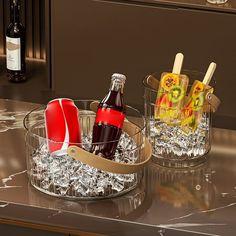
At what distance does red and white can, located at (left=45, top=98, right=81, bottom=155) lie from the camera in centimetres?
188

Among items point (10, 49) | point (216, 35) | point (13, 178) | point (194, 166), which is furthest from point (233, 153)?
point (10, 49)

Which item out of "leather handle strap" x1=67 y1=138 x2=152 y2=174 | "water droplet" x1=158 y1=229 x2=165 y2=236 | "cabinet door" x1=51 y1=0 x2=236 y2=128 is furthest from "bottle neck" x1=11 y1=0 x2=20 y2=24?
"water droplet" x1=158 y1=229 x2=165 y2=236

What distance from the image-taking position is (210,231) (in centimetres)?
175

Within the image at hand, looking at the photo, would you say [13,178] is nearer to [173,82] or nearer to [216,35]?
[173,82]

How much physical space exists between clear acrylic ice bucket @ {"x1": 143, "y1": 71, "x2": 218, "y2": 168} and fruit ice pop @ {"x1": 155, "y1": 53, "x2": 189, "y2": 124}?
0.02 m

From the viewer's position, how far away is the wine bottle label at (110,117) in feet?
6.14

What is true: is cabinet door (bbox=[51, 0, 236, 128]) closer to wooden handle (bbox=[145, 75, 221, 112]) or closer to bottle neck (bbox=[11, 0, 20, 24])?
bottle neck (bbox=[11, 0, 20, 24])

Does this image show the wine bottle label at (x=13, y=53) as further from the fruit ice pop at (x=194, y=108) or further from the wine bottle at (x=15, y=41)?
the fruit ice pop at (x=194, y=108)

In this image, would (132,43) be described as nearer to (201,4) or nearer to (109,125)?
(201,4)

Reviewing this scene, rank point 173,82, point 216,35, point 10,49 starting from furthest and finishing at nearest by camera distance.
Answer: point 10,49, point 216,35, point 173,82

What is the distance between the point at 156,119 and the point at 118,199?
0.86 ft

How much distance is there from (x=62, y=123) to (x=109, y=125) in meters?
0.11

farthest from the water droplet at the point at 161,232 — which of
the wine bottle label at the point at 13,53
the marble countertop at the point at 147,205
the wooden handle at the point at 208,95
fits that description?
the wine bottle label at the point at 13,53

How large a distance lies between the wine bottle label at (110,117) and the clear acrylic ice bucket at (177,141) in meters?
0.18
